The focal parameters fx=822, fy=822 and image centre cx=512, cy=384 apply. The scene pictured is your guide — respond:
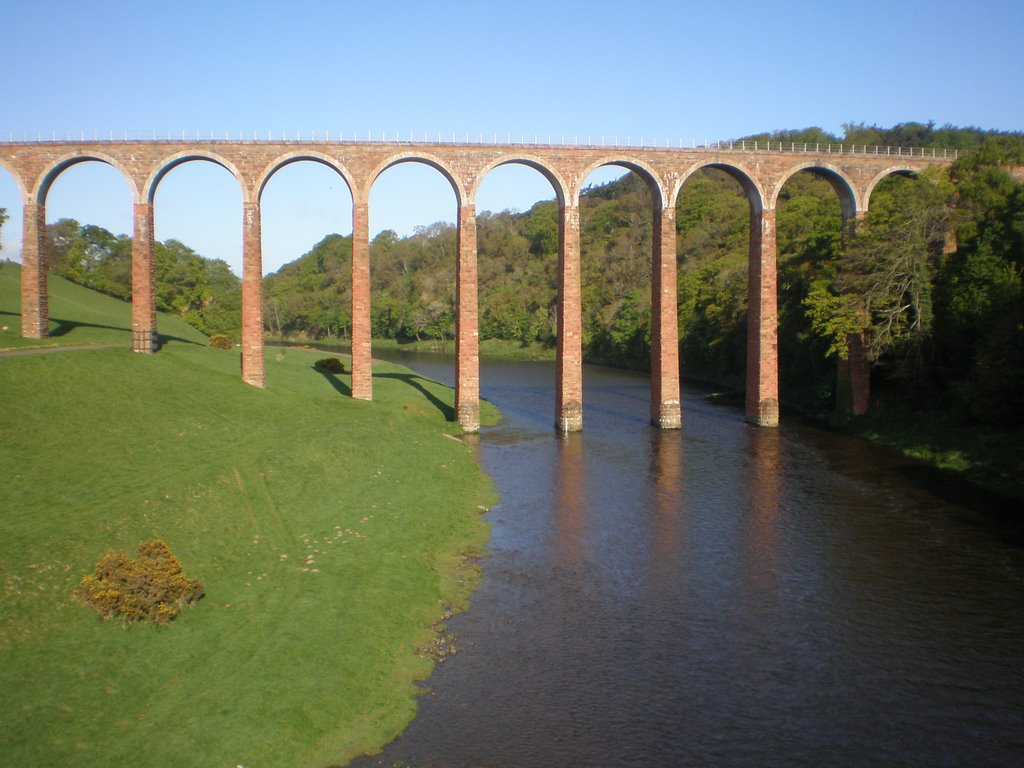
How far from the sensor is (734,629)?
1895cm

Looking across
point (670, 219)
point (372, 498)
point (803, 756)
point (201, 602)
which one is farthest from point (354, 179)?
point (803, 756)

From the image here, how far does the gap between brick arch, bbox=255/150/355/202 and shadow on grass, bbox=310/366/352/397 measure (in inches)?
428

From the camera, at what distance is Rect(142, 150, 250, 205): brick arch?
41.3 meters

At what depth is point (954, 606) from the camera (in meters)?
20.2

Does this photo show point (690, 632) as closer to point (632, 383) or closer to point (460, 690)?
point (460, 690)

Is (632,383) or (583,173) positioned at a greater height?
(583,173)

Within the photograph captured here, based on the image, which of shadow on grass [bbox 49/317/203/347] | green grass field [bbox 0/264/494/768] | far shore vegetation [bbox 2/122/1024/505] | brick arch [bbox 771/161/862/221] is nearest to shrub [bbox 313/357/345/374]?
shadow on grass [bbox 49/317/203/347]

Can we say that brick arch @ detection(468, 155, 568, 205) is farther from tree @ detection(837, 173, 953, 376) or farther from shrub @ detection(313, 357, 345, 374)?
shrub @ detection(313, 357, 345, 374)

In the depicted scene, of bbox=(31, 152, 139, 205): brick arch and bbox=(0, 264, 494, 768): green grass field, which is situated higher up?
bbox=(31, 152, 139, 205): brick arch

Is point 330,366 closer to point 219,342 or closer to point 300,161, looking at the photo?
point 219,342

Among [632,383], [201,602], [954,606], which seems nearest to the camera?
[201,602]

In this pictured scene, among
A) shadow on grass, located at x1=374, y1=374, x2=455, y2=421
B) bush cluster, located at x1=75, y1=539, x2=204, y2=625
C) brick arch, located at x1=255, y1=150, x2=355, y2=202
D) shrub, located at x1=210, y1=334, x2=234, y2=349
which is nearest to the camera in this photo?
bush cluster, located at x1=75, y1=539, x2=204, y2=625

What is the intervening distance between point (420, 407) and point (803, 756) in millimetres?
34187

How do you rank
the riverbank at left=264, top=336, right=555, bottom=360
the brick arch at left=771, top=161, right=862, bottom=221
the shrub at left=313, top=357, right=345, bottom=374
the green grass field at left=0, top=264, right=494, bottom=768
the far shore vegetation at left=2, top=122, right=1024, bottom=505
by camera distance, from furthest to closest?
the riverbank at left=264, top=336, right=555, bottom=360 → the shrub at left=313, top=357, right=345, bottom=374 → the brick arch at left=771, top=161, right=862, bottom=221 → the far shore vegetation at left=2, top=122, right=1024, bottom=505 → the green grass field at left=0, top=264, right=494, bottom=768
